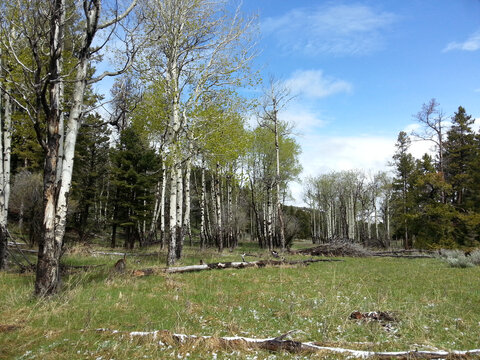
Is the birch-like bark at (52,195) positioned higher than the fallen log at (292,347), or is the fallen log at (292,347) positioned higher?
the birch-like bark at (52,195)

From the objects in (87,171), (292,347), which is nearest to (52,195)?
(292,347)

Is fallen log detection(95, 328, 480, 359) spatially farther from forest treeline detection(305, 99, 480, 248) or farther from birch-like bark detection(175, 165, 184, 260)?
forest treeline detection(305, 99, 480, 248)


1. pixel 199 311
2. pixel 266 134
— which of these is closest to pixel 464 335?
pixel 199 311

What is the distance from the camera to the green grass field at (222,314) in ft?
13.0

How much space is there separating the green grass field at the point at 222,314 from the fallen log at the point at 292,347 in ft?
0.33

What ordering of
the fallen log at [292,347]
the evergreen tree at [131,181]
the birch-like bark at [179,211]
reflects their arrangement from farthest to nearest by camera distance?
the evergreen tree at [131,181] → the birch-like bark at [179,211] → the fallen log at [292,347]

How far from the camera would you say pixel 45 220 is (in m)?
6.48

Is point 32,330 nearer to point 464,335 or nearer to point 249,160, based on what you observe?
point 464,335

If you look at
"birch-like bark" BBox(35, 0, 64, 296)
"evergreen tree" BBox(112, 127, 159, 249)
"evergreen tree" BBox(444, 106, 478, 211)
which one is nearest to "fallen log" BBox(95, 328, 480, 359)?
"birch-like bark" BBox(35, 0, 64, 296)

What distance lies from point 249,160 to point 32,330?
2553cm

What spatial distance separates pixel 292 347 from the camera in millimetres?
3895

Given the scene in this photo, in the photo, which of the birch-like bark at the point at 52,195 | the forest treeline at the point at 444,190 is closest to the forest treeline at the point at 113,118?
the birch-like bark at the point at 52,195

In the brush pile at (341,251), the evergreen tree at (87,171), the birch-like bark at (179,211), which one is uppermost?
the evergreen tree at (87,171)

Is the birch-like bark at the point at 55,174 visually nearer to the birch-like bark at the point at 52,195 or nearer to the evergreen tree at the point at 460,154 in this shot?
the birch-like bark at the point at 52,195
